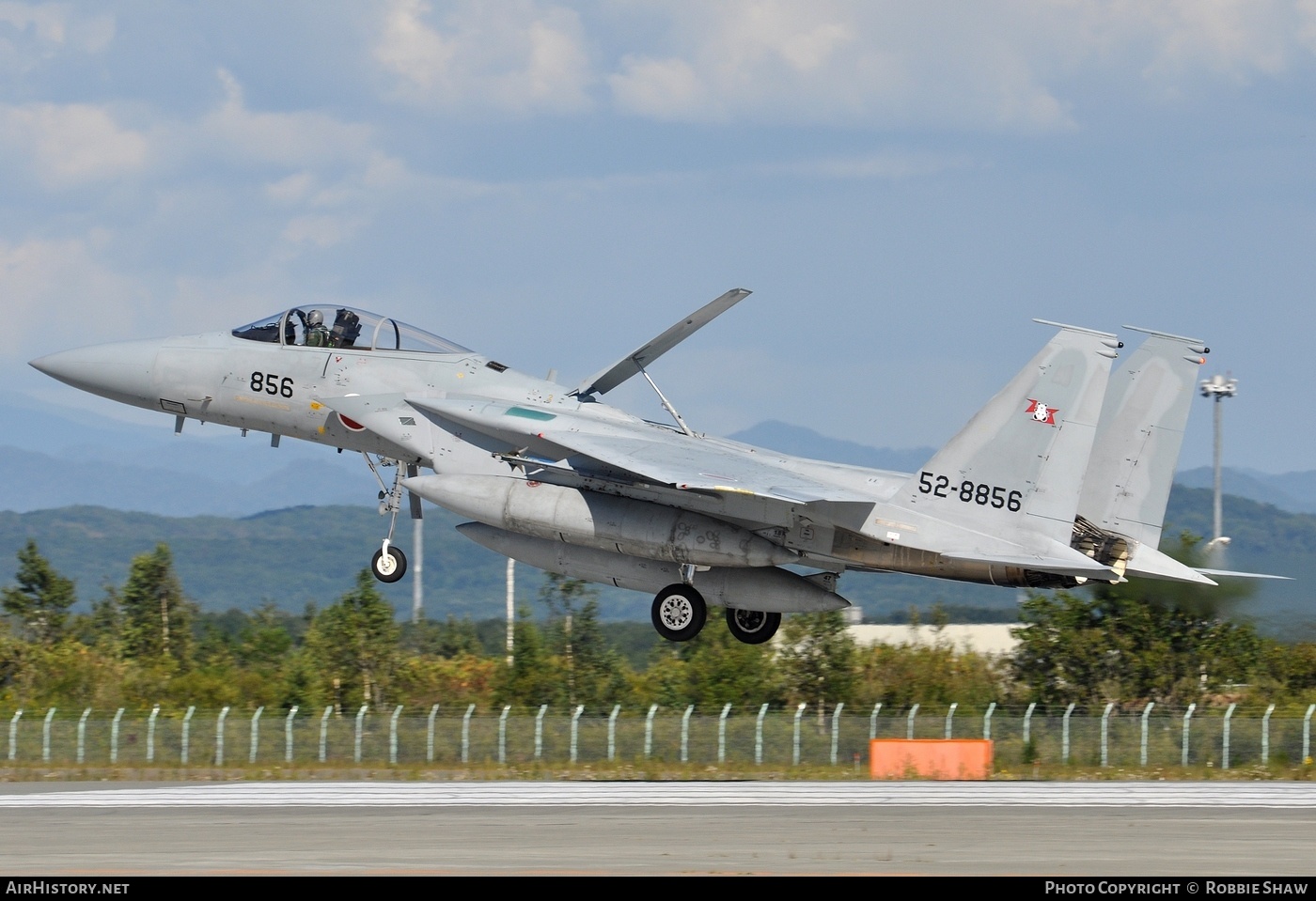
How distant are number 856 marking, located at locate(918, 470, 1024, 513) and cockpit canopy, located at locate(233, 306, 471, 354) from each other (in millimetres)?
6283

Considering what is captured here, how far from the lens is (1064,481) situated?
63.0 feet

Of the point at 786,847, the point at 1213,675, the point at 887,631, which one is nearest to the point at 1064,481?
the point at 786,847

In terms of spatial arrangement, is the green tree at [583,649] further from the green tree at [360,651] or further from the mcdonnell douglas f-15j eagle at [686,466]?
the mcdonnell douglas f-15j eagle at [686,466]

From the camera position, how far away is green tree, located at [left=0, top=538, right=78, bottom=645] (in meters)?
67.1

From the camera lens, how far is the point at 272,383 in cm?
2150

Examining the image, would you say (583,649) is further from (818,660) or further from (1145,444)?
(1145,444)

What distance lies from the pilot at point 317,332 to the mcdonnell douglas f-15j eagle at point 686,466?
17 millimetres

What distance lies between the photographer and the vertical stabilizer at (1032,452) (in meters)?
19.2

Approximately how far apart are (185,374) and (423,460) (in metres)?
3.59

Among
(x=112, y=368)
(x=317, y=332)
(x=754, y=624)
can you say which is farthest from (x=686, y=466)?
(x=112, y=368)

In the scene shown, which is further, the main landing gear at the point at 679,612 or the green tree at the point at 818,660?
the green tree at the point at 818,660

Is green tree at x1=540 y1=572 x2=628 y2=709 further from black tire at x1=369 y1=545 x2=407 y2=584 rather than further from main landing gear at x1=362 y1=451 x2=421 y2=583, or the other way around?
black tire at x1=369 y1=545 x2=407 y2=584

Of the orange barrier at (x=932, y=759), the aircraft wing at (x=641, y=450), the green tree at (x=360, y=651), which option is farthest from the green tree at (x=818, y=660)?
the aircraft wing at (x=641, y=450)

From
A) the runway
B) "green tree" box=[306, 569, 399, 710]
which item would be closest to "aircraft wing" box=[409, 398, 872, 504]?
the runway
